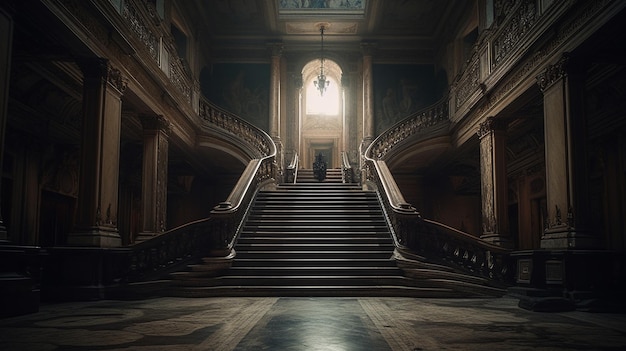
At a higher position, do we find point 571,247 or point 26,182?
point 26,182

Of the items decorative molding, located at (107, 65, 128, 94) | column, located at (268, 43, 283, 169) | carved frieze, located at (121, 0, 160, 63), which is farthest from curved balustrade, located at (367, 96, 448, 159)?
decorative molding, located at (107, 65, 128, 94)

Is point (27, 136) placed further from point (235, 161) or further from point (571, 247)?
point (571, 247)

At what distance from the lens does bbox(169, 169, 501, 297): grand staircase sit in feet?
28.3

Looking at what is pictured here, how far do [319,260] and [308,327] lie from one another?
4683 mm

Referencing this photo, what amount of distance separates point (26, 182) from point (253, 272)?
6.41m

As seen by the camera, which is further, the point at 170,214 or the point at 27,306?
the point at 170,214

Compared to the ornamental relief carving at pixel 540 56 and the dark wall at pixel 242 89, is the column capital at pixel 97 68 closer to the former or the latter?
the ornamental relief carving at pixel 540 56

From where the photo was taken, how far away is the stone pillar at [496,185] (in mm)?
13078

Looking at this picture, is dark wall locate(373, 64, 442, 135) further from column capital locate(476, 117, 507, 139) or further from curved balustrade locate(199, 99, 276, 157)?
column capital locate(476, 117, 507, 139)

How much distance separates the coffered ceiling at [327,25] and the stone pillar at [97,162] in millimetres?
8743

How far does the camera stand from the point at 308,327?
5.25m

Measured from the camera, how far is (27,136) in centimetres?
1241

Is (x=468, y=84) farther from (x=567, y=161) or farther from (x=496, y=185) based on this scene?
(x=567, y=161)

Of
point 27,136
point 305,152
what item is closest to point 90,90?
point 27,136
